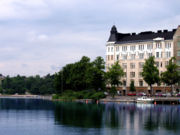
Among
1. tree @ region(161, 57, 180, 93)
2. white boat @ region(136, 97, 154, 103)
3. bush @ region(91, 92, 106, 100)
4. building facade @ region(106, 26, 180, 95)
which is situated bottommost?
white boat @ region(136, 97, 154, 103)

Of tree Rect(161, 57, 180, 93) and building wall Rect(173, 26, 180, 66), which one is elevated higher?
building wall Rect(173, 26, 180, 66)

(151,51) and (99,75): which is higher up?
(151,51)

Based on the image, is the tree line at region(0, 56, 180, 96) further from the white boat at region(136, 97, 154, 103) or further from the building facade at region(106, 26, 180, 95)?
the white boat at region(136, 97, 154, 103)

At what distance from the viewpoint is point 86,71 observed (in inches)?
6969

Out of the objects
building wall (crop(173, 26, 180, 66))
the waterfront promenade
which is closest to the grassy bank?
the waterfront promenade

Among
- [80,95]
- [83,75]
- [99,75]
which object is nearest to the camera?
[99,75]

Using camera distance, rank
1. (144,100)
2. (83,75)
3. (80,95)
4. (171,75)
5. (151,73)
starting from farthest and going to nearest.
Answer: (83,75) → (80,95) → (151,73) → (171,75) → (144,100)

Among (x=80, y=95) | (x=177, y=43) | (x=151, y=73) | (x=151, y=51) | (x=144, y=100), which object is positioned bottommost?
(x=144, y=100)

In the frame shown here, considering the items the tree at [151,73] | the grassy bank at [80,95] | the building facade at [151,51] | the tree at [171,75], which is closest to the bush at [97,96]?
the grassy bank at [80,95]

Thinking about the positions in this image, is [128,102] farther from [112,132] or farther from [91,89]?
[112,132]

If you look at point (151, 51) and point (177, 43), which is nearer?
point (177, 43)

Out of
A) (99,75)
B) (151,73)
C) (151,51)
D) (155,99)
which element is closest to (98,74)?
(99,75)

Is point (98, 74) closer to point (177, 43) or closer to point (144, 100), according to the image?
point (144, 100)

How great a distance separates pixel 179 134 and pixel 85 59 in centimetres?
11821
